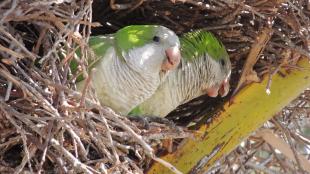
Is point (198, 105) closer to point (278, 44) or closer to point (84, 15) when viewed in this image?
point (278, 44)

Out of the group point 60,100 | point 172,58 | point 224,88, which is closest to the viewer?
point 60,100

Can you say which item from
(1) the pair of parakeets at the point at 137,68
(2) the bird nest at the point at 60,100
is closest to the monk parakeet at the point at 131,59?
(1) the pair of parakeets at the point at 137,68

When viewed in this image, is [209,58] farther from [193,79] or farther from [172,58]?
[172,58]

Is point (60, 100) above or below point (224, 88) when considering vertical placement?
above

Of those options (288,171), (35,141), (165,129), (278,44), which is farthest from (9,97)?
(288,171)

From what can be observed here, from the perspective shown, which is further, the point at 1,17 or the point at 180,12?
the point at 180,12

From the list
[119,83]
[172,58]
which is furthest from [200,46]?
[119,83]

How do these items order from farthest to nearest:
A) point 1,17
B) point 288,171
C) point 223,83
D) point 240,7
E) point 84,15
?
point 288,171 → point 223,83 → point 240,7 → point 84,15 → point 1,17
